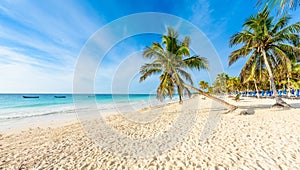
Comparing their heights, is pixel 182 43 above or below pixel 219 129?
above

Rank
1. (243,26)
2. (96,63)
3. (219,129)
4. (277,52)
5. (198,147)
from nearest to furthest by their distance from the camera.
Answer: (198,147) < (219,129) < (96,63) < (277,52) < (243,26)

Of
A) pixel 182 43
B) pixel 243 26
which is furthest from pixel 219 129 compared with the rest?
pixel 243 26

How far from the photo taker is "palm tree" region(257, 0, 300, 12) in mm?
2410

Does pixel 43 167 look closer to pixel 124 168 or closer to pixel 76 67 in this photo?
pixel 124 168

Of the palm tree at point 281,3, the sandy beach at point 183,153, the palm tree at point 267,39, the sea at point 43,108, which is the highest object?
the palm tree at point 267,39

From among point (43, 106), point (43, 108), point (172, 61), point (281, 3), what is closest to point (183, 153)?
point (281, 3)

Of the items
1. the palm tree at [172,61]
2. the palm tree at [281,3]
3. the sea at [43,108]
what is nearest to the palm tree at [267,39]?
the palm tree at [172,61]

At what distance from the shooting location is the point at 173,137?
14.3ft

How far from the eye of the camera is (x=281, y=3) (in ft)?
8.00

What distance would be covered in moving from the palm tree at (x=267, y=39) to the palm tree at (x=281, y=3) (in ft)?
21.0

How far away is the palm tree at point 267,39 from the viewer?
750cm

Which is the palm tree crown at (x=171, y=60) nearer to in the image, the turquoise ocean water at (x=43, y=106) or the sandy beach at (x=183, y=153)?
the sandy beach at (x=183, y=153)

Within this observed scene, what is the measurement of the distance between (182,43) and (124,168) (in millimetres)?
8193

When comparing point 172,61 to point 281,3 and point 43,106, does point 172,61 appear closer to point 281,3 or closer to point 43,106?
point 281,3
